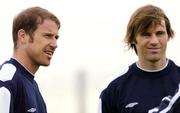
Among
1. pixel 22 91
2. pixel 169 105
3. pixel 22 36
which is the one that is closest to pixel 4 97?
pixel 22 91

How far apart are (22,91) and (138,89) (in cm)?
156

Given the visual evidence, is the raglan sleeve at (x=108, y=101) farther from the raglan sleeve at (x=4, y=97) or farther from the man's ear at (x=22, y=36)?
the raglan sleeve at (x=4, y=97)

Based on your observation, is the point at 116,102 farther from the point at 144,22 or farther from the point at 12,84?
the point at 12,84

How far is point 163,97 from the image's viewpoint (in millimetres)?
10977

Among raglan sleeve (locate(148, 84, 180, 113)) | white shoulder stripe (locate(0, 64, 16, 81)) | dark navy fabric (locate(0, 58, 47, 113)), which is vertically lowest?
raglan sleeve (locate(148, 84, 180, 113))

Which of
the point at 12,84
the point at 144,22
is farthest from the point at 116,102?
the point at 12,84

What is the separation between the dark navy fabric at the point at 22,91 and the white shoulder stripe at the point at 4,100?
0.12 feet

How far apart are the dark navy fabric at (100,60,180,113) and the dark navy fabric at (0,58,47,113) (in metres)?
0.92

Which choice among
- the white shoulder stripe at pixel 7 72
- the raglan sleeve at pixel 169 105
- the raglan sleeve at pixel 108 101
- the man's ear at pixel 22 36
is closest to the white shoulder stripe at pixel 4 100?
the white shoulder stripe at pixel 7 72

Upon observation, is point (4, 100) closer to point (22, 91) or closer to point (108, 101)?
point (22, 91)

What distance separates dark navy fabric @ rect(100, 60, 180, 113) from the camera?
1098cm

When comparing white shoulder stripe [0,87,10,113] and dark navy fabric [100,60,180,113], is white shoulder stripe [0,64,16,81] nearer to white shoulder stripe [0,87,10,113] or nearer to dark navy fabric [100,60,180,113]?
white shoulder stripe [0,87,10,113]

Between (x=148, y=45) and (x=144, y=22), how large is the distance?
337 mm

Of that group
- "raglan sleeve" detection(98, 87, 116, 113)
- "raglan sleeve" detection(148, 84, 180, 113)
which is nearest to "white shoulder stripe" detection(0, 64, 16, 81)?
"raglan sleeve" detection(98, 87, 116, 113)
